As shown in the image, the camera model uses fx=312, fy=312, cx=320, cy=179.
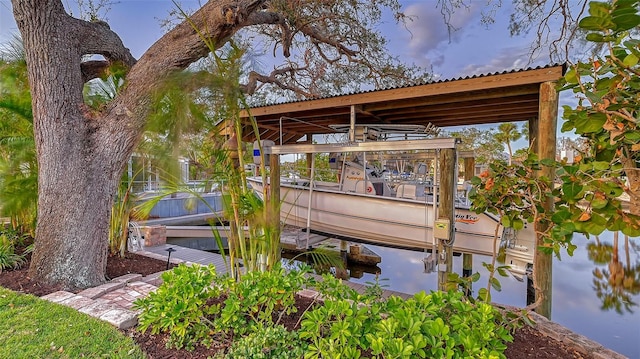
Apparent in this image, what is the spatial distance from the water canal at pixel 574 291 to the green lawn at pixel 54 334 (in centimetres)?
295

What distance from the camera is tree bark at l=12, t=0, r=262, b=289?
10.5 ft

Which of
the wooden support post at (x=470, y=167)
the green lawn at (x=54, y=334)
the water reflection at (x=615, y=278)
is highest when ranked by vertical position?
the wooden support post at (x=470, y=167)

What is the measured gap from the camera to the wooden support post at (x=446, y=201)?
13.5ft

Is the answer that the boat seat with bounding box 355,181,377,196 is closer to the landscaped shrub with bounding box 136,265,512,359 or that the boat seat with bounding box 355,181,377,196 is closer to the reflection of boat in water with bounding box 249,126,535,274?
the reflection of boat in water with bounding box 249,126,535,274

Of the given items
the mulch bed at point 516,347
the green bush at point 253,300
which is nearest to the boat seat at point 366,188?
the mulch bed at point 516,347

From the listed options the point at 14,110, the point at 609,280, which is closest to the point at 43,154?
the point at 14,110

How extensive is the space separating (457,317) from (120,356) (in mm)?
2126

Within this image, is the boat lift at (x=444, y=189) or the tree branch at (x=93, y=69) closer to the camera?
the tree branch at (x=93, y=69)

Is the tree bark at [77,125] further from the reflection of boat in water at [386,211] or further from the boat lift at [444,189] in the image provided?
the boat lift at [444,189]

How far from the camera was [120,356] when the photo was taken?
2023 mm

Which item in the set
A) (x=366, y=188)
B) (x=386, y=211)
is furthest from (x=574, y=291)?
(x=366, y=188)

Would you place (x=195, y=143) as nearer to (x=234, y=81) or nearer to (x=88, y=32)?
(x=234, y=81)

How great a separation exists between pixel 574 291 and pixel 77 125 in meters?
9.65

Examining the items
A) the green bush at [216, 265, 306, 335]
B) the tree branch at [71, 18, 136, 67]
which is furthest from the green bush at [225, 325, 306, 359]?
the tree branch at [71, 18, 136, 67]
